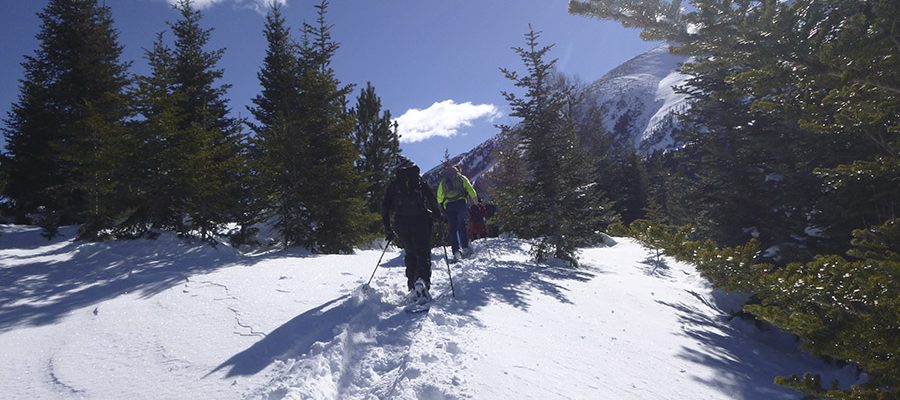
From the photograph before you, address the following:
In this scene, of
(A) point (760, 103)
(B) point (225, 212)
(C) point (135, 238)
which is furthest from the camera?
(B) point (225, 212)

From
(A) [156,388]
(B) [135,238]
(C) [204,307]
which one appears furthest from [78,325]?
(B) [135,238]

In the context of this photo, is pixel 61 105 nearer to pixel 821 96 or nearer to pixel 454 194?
pixel 454 194

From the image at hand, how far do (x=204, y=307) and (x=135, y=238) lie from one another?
6.57 meters

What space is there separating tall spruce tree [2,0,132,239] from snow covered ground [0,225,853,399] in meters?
6.08

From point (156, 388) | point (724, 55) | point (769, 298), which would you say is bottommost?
point (156, 388)

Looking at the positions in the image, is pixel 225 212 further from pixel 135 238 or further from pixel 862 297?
pixel 862 297

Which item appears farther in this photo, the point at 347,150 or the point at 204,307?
the point at 347,150

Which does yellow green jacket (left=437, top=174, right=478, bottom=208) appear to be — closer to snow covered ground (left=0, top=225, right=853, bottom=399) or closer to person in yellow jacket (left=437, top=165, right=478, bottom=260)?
person in yellow jacket (left=437, top=165, right=478, bottom=260)

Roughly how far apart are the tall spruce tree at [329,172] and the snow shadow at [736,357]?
8.38 m

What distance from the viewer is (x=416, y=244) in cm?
689

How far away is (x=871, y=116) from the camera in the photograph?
2945 mm

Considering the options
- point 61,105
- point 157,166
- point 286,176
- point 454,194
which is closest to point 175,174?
point 157,166

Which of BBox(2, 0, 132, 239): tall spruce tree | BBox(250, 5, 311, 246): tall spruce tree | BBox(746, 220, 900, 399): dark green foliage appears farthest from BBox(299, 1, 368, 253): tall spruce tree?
BBox(746, 220, 900, 399): dark green foliage

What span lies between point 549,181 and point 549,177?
0.33 feet
